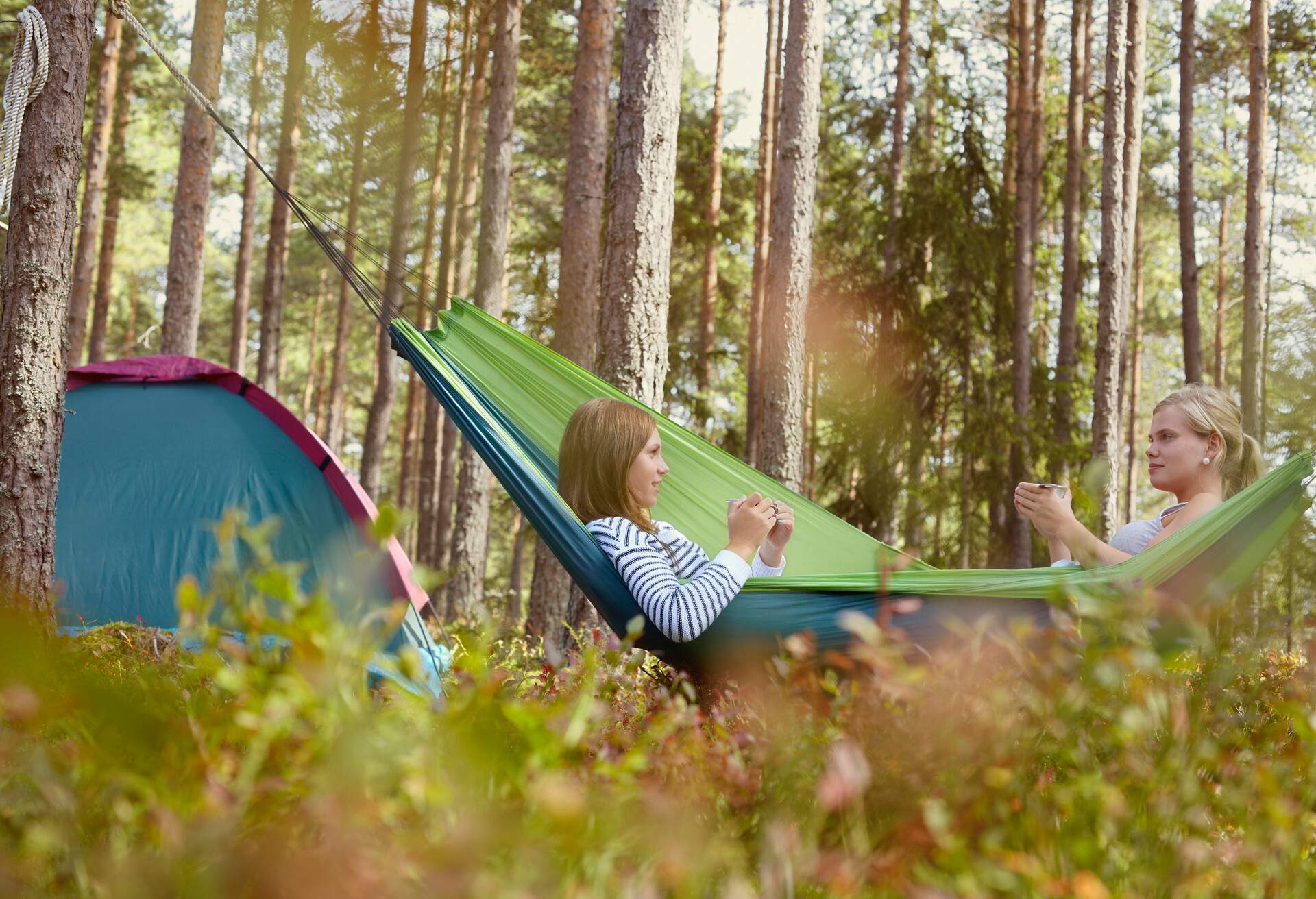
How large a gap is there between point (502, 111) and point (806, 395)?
198 inches

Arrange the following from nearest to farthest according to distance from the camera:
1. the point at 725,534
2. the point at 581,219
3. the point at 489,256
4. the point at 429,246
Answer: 1. the point at 725,534
2. the point at 581,219
3. the point at 489,256
4. the point at 429,246

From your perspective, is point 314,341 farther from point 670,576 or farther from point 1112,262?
point 670,576

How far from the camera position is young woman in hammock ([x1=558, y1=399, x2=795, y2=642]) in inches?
76.7

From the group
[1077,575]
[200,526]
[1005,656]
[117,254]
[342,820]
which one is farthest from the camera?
[117,254]

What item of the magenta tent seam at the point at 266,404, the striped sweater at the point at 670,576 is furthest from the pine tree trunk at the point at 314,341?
the striped sweater at the point at 670,576

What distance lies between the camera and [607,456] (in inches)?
89.6

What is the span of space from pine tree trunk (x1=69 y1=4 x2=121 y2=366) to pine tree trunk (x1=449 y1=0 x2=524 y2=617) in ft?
10.4

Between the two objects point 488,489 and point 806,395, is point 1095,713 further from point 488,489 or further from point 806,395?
point 806,395

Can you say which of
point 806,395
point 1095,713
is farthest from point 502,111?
point 1095,713

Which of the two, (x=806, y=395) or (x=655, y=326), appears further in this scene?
(x=806, y=395)

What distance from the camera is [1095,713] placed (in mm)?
1156

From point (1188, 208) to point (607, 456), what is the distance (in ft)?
23.4

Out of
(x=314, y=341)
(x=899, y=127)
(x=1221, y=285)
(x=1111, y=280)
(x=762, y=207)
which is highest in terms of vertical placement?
(x=899, y=127)

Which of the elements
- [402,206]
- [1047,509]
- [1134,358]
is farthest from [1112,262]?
[1134,358]
